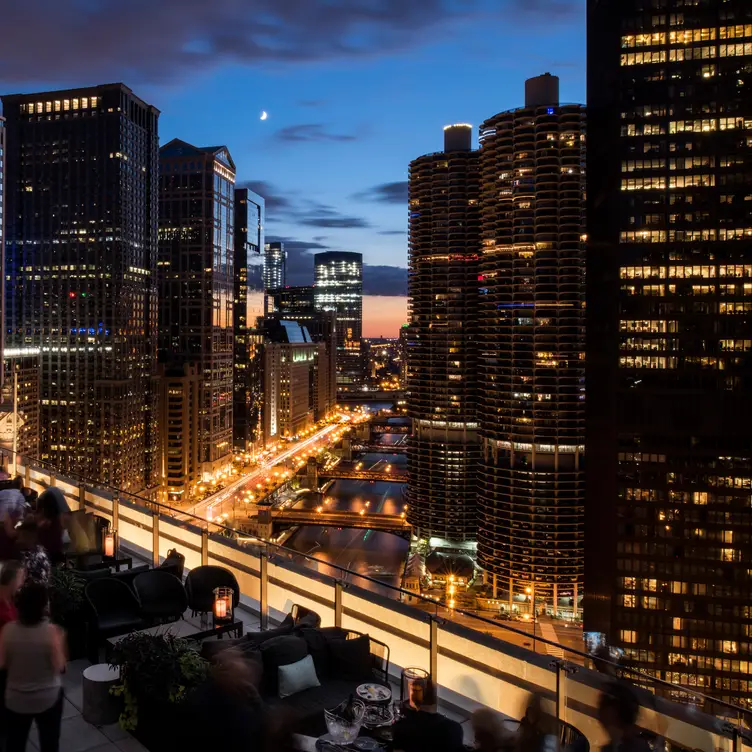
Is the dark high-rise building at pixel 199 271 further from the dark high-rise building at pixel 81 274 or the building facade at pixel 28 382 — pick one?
the building facade at pixel 28 382

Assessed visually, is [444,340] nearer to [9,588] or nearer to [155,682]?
[155,682]

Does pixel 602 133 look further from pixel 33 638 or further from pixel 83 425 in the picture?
pixel 83 425

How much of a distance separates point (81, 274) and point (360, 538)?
45833mm

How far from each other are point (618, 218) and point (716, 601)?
28.3 meters

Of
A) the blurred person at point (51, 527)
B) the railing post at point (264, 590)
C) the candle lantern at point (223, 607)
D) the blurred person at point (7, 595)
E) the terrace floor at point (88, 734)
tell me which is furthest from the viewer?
the blurred person at point (51, 527)

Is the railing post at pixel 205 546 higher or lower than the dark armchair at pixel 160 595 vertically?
higher

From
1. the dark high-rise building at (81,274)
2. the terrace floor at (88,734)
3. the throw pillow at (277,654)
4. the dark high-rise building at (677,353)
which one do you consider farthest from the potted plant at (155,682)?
the dark high-rise building at (81,274)

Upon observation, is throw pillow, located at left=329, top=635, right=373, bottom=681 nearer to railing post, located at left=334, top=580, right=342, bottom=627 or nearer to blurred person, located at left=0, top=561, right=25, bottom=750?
railing post, located at left=334, top=580, right=342, bottom=627

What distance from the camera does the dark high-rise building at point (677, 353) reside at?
147ft

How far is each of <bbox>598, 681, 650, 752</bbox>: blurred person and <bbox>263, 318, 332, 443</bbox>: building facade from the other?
370ft

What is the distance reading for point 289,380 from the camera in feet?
409

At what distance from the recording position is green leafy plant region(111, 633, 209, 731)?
4090mm

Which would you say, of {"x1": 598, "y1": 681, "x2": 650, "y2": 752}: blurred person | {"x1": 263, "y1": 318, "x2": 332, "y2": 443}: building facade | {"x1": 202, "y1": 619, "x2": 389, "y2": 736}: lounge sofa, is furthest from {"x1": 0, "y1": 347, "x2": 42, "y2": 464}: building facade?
{"x1": 598, "y1": 681, "x2": 650, "y2": 752}: blurred person

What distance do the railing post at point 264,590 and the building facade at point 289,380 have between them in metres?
110
